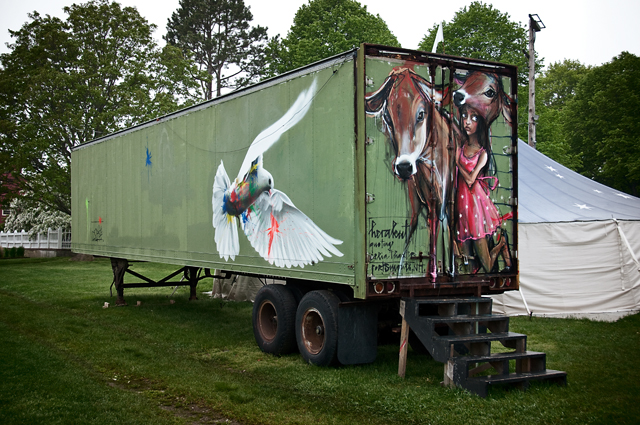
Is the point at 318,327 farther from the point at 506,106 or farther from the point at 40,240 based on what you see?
the point at 40,240

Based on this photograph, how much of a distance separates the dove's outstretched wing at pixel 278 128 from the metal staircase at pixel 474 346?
121 inches

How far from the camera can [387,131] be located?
293 inches

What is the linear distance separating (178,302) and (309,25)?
22.5 metres

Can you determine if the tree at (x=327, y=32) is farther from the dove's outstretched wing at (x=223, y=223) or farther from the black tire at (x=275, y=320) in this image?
the black tire at (x=275, y=320)

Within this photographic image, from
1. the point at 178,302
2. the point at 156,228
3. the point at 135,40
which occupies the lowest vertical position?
the point at 178,302

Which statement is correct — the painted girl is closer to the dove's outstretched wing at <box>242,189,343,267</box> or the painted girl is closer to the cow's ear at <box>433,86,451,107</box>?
the cow's ear at <box>433,86,451,107</box>

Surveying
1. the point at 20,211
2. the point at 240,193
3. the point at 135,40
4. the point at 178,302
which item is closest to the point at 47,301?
the point at 178,302

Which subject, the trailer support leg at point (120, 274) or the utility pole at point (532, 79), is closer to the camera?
the trailer support leg at point (120, 274)

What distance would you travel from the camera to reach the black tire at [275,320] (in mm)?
8680

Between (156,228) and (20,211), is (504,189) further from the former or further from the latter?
(20,211)

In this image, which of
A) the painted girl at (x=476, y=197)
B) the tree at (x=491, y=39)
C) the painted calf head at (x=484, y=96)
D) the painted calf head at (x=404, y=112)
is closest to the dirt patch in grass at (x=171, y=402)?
the painted calf head at (x=404, y=112)

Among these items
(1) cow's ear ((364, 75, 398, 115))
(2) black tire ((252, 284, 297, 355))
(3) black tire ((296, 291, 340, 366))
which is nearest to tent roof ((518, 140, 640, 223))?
Result: (2) black tire ((252, 284, 297, 355))

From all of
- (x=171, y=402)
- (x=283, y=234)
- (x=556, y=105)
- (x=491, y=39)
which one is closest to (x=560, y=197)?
(x=283, y=234)

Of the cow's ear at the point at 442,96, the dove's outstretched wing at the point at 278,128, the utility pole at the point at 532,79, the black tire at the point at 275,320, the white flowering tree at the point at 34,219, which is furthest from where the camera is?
the white flowering tree at the point at 34,219
